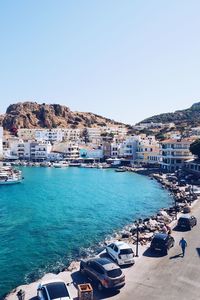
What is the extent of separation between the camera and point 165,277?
20078 mm

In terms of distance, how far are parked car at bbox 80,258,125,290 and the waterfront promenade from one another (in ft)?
1.46

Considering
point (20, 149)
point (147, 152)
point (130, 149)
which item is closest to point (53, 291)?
point (147, 152)

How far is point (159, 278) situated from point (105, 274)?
3610 mm

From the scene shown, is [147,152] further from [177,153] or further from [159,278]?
[159,278]

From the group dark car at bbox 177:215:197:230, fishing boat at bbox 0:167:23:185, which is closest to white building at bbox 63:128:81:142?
fishing boat at bbox 0:167:23:185

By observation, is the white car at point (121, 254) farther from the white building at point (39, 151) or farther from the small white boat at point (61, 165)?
the white building at point (39, 151)

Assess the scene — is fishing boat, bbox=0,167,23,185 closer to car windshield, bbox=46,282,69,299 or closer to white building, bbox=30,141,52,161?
white building, bbox=30,141,52,161

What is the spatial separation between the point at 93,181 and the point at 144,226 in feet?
157

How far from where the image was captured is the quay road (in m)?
17.8

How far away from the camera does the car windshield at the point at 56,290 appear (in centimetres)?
1630

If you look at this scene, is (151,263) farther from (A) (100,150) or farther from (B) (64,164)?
(A) (100,150)

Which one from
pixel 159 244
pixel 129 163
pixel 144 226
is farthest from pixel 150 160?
pixel 159 244

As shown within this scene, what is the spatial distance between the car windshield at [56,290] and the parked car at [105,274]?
235 centimetres

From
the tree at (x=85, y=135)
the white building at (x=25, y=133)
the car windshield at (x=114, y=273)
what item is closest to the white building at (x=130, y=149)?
the tree at (x=85, y=135)
